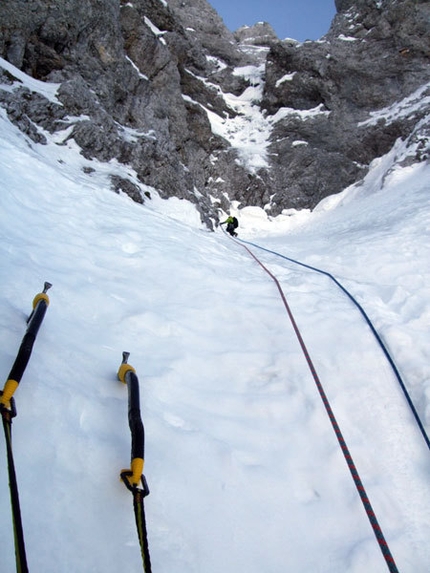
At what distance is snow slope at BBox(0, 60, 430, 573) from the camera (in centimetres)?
163

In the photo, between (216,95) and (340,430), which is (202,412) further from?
(216,95)

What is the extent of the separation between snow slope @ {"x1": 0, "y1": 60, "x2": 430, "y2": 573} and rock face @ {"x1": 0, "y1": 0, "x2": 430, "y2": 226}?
11.4m

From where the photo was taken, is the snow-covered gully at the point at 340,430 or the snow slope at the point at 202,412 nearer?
the snow slope at the point at 202,412

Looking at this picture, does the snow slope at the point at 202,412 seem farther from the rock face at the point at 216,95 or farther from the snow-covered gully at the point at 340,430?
the rock face at the point at 216,95

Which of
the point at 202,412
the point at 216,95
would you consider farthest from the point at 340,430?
the point at 216,95

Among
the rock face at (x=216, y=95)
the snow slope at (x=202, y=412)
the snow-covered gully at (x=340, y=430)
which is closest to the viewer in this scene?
the snow slope at (x=202, y=412)

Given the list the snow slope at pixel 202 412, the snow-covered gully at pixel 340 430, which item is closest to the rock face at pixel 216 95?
the snow slope at pixel 202 412

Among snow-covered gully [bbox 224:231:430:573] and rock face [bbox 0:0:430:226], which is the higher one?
rock face [bbox 0:0:430:226]

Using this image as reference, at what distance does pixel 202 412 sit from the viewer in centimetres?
250

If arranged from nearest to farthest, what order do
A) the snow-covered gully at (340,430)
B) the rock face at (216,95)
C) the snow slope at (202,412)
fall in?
the snow slope at (202,412) → the snow-covered gully at (340,430) → the rock face at (216,95)

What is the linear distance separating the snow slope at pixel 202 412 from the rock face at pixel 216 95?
11445 mm

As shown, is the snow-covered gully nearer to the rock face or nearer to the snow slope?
the snow slope

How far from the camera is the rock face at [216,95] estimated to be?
58.1 ft

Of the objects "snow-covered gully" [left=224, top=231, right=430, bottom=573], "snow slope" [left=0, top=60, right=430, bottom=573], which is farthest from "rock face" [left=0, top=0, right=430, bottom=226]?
"snow-covered gully" [left=224, top=231, right=430, bottom=573]
